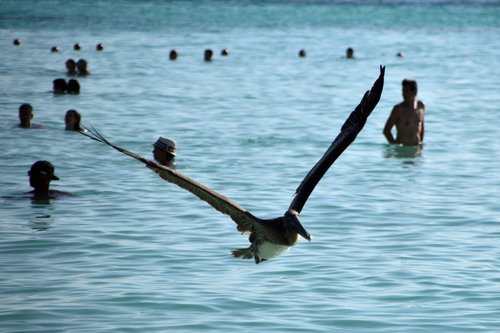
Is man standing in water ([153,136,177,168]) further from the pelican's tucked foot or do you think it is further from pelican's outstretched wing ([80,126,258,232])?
pelican's outstretched wing ([80,126,258,232])

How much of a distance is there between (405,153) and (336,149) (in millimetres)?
11812

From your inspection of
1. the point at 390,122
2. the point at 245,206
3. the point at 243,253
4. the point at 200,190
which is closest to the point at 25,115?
the point at 390,122

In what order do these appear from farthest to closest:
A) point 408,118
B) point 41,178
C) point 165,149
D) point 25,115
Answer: point 25,115 → point 408,118 → point 165,149 → point 41,178

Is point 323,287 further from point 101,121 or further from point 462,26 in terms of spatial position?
point 462,26

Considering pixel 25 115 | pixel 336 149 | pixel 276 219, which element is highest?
pixel 336 149

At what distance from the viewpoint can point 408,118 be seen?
22.3m

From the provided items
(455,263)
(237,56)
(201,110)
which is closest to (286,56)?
(237,56)

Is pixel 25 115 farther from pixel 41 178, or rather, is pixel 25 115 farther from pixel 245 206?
pixel 245 206

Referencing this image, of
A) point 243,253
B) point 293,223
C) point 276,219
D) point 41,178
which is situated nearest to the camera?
point 293,223

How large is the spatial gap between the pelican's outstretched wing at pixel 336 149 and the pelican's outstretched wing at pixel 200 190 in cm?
60

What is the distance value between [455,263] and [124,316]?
14.4 feet

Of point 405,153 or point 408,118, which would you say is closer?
point 408,118

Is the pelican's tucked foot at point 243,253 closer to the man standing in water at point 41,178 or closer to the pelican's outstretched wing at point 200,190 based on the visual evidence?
the pelican's outstretched wing at point 200,190

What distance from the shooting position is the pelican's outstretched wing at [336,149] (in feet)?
35.9
